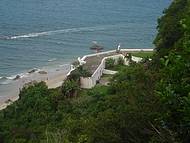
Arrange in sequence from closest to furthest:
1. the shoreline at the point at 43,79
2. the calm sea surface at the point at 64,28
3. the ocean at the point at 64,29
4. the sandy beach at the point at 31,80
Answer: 1. the sandy beach at the point at 31,80
2. the shoreline at the point at 43,79
3. the ocean at the point at 64,29
4. the calm sea surface at the point at 64,28

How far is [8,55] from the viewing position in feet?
203

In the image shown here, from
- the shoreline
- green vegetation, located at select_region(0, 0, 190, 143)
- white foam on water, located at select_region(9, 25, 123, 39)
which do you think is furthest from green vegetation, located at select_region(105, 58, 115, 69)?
white foam on water, located at select_region(9, 25, 123, 39)

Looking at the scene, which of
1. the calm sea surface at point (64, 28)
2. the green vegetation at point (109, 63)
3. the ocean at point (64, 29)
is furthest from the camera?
the calm sea surface at point (64, 28)

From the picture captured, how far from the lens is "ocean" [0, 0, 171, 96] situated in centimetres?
6128

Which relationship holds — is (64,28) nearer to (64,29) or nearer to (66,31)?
(64,29)

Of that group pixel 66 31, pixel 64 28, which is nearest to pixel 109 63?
pixel 66 31

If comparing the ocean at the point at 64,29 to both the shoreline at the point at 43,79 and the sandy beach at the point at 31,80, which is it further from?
the shoreline at the point at 43,79

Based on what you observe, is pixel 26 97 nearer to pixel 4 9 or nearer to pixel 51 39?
pixel 51 39

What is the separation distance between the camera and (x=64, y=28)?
7712 cm

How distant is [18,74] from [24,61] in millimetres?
4189

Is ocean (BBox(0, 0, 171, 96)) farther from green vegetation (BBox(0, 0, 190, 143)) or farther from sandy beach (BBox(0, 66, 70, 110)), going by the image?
green vegetation (BBox(0, 0, 190, 143))

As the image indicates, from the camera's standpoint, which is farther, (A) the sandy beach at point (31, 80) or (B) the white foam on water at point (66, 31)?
(B) the white foam on water at point (66, 31)

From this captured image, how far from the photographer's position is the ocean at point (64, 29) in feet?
201

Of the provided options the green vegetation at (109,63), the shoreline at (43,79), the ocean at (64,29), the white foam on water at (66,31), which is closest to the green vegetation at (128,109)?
the green vegetation at (109,63)
